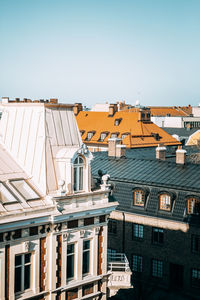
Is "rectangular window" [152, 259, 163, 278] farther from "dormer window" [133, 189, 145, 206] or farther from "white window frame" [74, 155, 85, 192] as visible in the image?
"white window frame" [74, 155, 85, 192]

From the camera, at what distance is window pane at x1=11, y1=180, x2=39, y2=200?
75.5ft

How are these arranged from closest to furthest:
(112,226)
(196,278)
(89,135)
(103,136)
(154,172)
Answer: (196,278)
(112,226)
(154,172)
(103,136)
(89,135)

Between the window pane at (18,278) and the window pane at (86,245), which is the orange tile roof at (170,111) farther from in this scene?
the window pane at (18,278)

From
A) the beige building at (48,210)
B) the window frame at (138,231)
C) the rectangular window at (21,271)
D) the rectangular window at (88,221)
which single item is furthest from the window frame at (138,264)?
the rectangular window at (21,271)

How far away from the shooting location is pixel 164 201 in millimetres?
39219

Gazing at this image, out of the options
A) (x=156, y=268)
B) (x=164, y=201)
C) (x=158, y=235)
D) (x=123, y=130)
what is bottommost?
(x=156, y=268)

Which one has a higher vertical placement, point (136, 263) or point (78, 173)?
point (78, 173)

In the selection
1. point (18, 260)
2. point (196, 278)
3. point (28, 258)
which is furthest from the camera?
point (196, 278)

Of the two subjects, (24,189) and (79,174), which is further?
(79,174)

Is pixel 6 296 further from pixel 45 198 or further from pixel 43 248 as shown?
pixel 45 198

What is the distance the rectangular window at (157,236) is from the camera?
39031 mm

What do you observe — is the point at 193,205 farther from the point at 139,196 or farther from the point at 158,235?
the point at 139,196

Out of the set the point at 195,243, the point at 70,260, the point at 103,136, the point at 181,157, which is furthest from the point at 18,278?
the point at 103,136

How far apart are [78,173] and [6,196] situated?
4.14 metres
